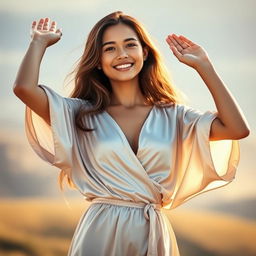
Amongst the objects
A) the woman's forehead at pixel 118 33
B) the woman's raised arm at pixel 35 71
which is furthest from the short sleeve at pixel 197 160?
the woman's raised arm at pixel 35 71

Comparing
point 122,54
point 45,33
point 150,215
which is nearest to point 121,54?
point 122,54

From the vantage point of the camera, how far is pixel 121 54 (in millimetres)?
3141

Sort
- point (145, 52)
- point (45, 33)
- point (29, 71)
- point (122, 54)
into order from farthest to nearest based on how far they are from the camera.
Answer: point (145, 52) → point (122, 54) → point (45, 33) → point (29, 71)

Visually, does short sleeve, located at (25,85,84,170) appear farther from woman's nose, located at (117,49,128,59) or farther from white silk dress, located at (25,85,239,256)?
woman's nose, located at (117,49,128,59)

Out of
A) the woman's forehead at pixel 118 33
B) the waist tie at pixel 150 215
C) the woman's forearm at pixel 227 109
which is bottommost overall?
the waist tie at pixel 150 215

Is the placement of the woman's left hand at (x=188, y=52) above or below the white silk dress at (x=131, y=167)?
above

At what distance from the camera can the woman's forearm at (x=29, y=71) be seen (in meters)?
2.90

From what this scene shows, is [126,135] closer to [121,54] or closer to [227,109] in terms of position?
[121,54]

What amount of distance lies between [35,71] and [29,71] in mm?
25

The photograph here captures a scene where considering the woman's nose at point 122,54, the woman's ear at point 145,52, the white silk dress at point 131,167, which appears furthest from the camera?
the woman's ear at point 145,52

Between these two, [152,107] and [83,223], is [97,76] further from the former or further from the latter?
[83,223]

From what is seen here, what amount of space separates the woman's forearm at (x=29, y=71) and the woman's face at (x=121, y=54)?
34 centimetres

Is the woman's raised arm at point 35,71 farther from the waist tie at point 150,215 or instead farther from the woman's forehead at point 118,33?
the waist tie at point 150,215

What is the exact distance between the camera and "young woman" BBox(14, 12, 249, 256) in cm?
299
